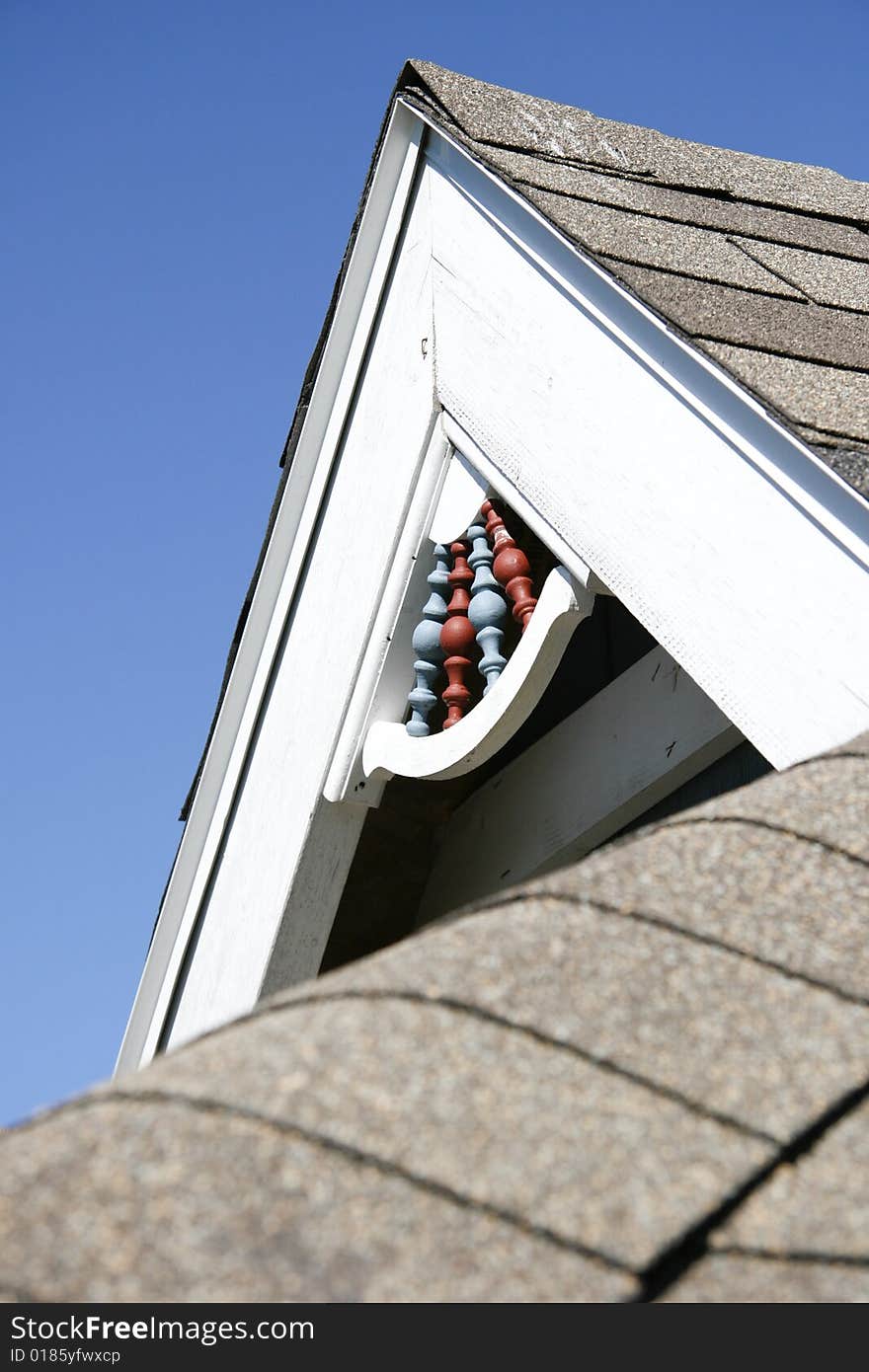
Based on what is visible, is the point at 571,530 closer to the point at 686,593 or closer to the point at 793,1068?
the point at 686,593

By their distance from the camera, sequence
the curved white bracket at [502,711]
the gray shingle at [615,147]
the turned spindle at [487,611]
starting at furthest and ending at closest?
the gray shingle at [615,147] → the turned spindle at [487,611] → the curved white bracket at [502,711]

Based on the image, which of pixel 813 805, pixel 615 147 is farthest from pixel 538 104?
pixel 813 805

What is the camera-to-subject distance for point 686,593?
1.67 m

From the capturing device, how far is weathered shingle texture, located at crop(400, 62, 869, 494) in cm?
158

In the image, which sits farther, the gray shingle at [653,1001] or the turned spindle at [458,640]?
the turned spindle at [458,640]

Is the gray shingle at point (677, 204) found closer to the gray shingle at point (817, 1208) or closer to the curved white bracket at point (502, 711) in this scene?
the curved white bracket at point (502, 711)

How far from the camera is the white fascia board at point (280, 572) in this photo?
2650 mm

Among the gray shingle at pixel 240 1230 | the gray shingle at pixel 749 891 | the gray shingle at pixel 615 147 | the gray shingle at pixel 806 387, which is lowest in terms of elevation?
the gray shingle at pixel 240 1230

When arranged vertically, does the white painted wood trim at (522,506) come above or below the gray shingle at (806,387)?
above

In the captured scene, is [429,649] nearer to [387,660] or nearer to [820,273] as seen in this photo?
[387,660]

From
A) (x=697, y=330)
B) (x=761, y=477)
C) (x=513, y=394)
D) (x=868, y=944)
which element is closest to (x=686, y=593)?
(x=761, y=477)

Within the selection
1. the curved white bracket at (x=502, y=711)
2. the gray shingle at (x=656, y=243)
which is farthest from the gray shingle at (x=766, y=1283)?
the gray shingle at (x=656, y=243)

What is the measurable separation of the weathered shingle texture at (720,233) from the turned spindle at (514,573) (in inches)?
21.5

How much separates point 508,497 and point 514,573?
5.5 inches
